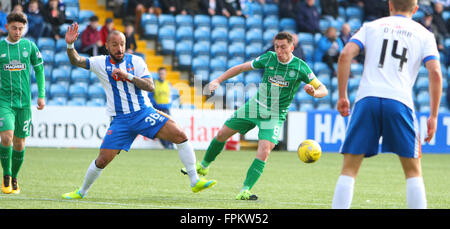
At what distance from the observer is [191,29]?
874 inches

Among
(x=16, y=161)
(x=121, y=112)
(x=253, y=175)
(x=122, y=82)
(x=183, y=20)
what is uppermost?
A: (x=122, y=82)

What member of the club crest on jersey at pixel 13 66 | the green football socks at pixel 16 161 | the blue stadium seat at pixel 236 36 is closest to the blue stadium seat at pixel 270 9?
the blue stadium seat at pixel 236 36

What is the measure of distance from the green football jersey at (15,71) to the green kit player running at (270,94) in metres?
2.41

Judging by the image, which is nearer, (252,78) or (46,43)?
(46,43)

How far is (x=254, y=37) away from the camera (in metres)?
22.3

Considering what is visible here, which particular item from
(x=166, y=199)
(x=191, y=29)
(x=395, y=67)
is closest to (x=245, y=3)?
(x=191, y=29)

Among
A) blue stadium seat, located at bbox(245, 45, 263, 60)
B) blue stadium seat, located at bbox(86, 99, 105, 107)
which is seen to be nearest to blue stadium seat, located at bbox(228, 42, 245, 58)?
blue stadium seat, located at bbox(245, 45, 263, 60)

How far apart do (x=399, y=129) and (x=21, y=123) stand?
16.5ft

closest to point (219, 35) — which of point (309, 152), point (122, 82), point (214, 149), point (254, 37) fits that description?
point (254, 37)

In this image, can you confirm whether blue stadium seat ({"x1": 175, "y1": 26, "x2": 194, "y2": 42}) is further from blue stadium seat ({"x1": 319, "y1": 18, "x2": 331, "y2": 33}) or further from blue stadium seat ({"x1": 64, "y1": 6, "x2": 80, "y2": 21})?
blue stadium seat ({"x1": 319, "y1": 18, "x2": 331, "y2": 33})

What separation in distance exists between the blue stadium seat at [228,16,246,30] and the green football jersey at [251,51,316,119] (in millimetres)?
13415

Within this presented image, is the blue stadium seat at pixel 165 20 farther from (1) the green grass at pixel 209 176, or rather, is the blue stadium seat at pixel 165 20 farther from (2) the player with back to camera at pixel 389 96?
(2) the player with back to camera at pixel 389 96

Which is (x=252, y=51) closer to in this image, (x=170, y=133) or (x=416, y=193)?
(x=170, y=133)

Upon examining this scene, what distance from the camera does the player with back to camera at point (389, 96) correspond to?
5738mm
